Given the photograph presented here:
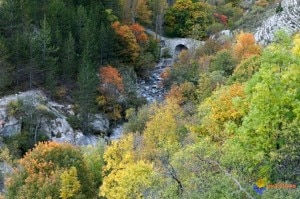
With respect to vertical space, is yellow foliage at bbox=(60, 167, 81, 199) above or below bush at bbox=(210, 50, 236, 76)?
below

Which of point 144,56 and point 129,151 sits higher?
point 129,151

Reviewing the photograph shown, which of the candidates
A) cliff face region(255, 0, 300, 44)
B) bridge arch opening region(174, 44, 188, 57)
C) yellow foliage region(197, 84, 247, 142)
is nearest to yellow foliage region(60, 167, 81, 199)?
yellow foliage region(197, 84, 247, 142)

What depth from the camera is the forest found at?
64.5ft

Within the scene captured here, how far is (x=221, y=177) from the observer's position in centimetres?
1789

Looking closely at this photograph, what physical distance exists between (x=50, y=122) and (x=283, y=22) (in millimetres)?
35008

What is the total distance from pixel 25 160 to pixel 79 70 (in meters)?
28.5

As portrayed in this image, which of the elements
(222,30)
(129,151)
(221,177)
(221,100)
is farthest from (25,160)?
(222,30)

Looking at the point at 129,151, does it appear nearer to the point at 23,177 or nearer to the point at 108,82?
the point at 23,177

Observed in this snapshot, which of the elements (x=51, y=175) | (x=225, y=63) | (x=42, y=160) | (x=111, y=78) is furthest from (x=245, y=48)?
(x=51, y=175)

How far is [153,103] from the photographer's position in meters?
57.2

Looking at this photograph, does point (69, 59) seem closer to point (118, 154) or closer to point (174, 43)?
point (174, 43)

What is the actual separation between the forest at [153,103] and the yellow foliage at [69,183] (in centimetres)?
7

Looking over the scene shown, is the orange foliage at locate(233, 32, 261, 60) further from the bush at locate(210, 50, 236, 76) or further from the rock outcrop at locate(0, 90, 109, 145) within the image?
the rock outcrop at locate(0, 90, 109, 145)

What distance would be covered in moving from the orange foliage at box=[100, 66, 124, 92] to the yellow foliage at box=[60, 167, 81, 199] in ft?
98.2
